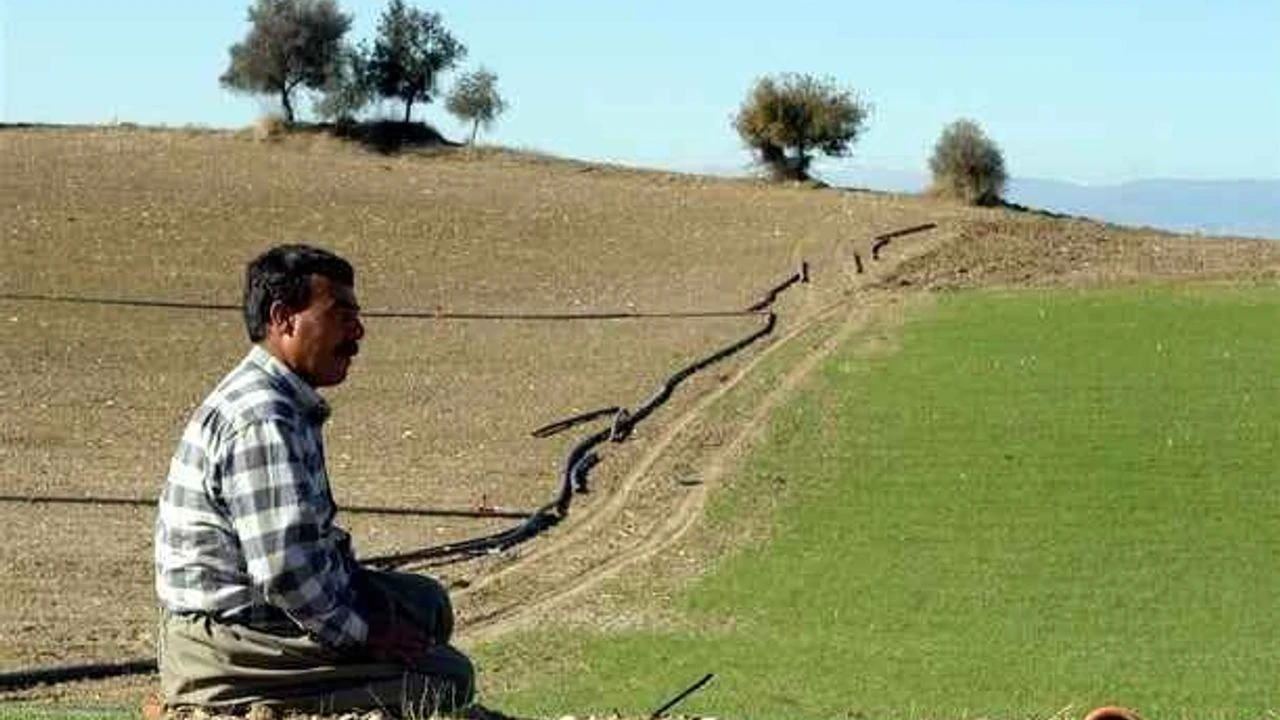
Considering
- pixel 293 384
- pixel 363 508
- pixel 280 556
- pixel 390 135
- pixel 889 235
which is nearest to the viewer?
pixel 280 556

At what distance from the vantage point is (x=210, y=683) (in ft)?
18.5

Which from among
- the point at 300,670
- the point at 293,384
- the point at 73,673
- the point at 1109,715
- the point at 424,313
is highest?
the point at 293,384

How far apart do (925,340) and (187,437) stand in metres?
19.2

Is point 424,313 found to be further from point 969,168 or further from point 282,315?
point 282,315

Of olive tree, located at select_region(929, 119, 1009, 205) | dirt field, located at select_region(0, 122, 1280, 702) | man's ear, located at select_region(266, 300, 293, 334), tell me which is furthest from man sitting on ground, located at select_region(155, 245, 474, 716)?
olive tree, located at select_region(929, 119, 1009, 205)

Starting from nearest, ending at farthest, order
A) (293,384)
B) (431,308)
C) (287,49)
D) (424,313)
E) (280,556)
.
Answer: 1. (280,556)
2. (293,384)
3. (424,313)
4. (431,308)
5. (287,49)

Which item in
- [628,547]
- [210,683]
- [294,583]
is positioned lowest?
[628,547]

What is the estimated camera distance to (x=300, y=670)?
562cm

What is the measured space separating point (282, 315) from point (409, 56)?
126 feet

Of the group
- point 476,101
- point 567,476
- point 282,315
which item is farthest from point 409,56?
point 282,315

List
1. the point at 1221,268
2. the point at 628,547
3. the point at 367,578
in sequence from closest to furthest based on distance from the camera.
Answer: the point at 367,578, the point at 628,547, the point at 1221,268

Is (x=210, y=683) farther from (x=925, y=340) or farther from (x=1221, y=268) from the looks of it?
(x=1221, y=268)

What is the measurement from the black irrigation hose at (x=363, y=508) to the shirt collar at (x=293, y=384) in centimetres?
1200

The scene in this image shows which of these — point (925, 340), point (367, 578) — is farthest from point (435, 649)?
point (925, 340)
